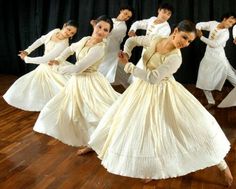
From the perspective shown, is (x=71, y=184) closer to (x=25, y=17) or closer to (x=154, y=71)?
(x=154, y=71)

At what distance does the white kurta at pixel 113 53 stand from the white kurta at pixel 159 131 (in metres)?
2.70

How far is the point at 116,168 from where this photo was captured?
2588 mm

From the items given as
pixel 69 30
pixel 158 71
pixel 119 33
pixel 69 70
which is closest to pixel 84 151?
pixel 69 70

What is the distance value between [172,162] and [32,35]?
5305 mm

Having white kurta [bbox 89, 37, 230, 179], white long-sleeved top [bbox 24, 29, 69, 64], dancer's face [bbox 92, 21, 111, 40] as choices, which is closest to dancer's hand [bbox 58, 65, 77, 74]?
dancer's face [bbox 92, 21, 111, 40]

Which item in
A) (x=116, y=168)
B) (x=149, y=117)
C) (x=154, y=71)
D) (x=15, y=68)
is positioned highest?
(x=154, y=71)

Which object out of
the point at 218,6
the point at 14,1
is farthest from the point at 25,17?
the point at 218,6

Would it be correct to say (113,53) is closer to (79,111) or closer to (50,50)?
(50,50)

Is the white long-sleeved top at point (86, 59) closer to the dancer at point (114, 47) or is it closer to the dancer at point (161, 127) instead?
the dancer at point (161, 127)

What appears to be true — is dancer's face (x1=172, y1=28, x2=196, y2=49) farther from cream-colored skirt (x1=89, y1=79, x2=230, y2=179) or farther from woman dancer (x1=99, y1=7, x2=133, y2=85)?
woman dancer (x1=99, y1=7, x2=133, y2=85)

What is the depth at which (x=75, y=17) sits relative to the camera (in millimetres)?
6977

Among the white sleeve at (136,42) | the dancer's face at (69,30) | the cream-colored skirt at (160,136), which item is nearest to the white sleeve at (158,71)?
the cream-colored skirt at (160,136)

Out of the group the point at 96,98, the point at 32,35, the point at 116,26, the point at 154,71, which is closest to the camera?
the point at 154,71

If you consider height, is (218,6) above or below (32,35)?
above
